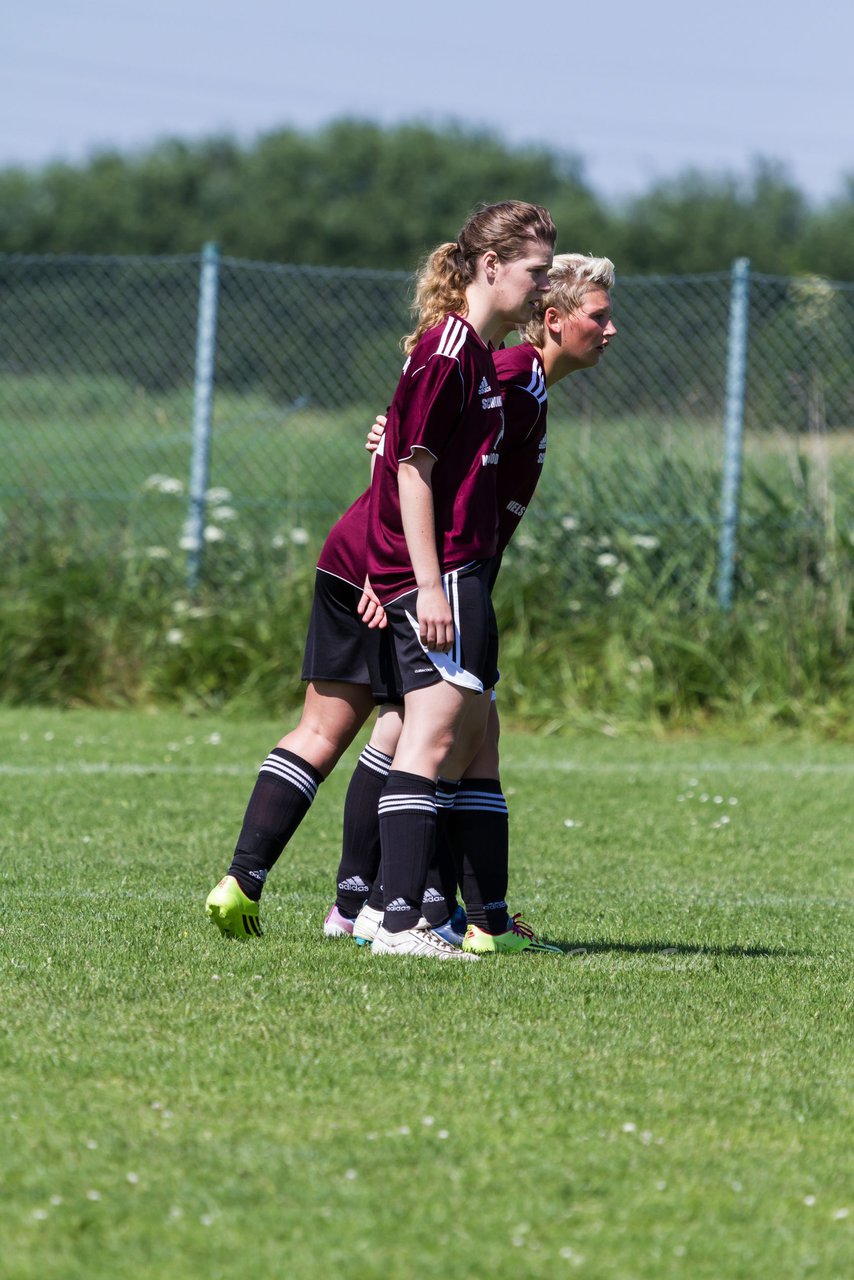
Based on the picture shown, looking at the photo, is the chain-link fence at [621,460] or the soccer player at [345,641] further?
the chain-link fence at [621,460]

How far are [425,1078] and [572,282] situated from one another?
7.14ft

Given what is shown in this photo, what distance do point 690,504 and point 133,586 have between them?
3.23 metres

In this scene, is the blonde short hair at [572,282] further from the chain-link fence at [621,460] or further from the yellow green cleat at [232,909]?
the chain-link fence at [621,460]

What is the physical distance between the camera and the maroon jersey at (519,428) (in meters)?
4.12

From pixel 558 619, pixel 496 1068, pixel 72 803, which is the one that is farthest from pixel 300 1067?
pixel 558 619

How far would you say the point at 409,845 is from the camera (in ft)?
13.0

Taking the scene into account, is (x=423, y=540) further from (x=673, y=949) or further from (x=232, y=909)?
(x=673, y=949)

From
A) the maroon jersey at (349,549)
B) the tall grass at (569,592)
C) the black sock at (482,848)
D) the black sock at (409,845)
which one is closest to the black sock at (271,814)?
the black sock at (409,845)

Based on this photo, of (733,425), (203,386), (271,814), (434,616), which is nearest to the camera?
(434,616)

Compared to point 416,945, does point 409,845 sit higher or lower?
higher

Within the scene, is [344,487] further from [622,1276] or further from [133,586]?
[622,1276]

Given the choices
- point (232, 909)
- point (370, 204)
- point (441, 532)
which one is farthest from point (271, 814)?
point (370, 204)

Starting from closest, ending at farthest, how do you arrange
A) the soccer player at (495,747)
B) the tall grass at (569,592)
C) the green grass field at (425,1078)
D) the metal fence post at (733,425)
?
the green grass field at (425,1078) → the soccer player at (495,747) → the tall grass at (569,592) → the metal fence post at (733,425)

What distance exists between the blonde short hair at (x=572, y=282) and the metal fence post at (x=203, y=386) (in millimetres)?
5564
